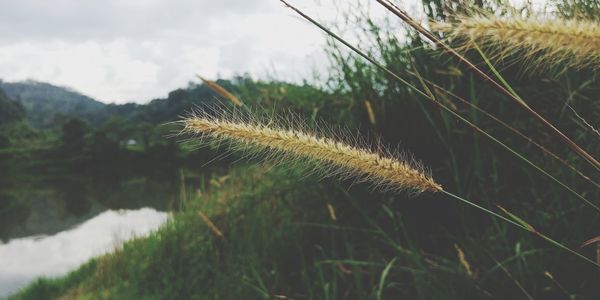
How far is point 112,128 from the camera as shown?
227ft

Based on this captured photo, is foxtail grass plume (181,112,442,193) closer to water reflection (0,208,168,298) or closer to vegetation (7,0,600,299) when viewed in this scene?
vegetation (7,0,600,299)

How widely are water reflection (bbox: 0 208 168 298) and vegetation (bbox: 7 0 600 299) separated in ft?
52.8

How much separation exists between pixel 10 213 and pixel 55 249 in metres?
15.5

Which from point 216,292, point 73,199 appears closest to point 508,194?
point 216,292

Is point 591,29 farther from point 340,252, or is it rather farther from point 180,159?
point 180,159

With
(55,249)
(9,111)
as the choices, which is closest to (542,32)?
(55,249)

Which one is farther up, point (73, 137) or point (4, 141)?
point (4, 141)

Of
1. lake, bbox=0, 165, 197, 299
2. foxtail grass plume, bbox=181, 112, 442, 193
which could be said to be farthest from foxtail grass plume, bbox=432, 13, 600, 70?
lake, bbox=0, 165, 197, 299

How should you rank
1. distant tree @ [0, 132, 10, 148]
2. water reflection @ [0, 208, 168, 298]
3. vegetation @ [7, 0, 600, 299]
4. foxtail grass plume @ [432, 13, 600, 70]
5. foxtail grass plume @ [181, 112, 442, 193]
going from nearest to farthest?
foxtail grass plume @ [432, 13, 600, 70] < foxtail grass plume @ [181, 112, 442, 193] < vegetation @ [7, 0, 600, 299] < water reflection @ [0, 208, 168, 298] < distant tree @ [0, 132, 10, 148]

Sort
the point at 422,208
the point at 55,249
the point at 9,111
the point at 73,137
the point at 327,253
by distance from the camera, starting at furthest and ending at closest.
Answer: the point at 9,111, the point at 73,137, the point at 55,249, the point at 327,253, the point at 422,208

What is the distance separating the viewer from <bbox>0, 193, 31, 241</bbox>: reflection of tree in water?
1175 inches

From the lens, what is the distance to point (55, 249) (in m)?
23.6

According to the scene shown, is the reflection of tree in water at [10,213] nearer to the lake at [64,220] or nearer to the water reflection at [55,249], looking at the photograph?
the lake at [64,220]

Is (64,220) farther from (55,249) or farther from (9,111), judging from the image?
(9,111)
